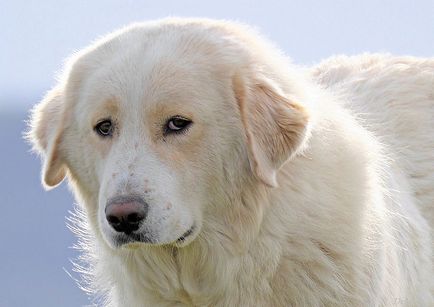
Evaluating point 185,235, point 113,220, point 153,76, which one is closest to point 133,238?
point 113,220

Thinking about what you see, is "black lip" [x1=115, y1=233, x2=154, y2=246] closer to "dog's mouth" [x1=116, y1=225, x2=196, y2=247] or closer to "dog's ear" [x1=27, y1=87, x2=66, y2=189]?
"dog's mouth" [x1=116, y1=225, x2=196, y2=247]

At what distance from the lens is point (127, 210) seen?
16.0ft

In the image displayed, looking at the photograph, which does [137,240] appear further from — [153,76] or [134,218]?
[153,76]

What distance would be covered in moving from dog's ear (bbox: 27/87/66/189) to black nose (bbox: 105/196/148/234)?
2.72 feet

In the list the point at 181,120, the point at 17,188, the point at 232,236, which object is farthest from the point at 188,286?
the point at 17,188

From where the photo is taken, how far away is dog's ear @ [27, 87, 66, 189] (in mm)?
5637

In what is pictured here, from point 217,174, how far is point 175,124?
0.33m

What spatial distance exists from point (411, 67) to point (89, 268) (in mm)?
2368

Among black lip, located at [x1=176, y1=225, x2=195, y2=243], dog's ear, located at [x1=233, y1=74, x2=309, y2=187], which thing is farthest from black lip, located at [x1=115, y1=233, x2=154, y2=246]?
dog's ear, located at [x1=233, y1=74, x2=309, y2=187]

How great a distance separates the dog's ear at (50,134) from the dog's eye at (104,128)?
1.25 feet

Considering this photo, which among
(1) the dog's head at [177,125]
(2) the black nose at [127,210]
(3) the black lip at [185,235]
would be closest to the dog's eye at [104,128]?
(1) the dog's head at [177,125]

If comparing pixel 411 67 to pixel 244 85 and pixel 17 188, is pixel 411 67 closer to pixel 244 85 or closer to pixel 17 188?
pixel 244 85

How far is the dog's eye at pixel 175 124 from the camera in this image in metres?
5.10

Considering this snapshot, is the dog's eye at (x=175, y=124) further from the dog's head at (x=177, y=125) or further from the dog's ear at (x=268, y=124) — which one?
the dog's ear at (x=268, y=124)
